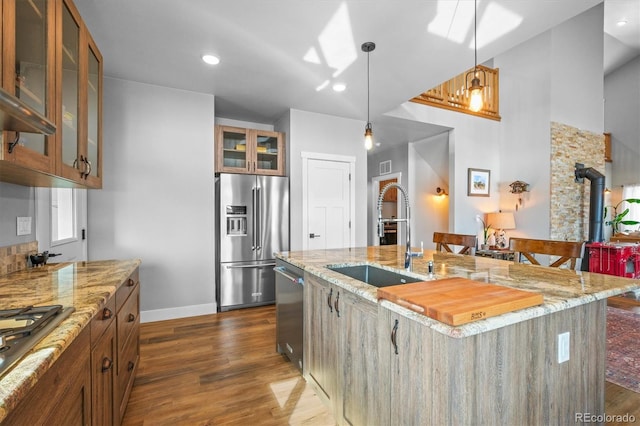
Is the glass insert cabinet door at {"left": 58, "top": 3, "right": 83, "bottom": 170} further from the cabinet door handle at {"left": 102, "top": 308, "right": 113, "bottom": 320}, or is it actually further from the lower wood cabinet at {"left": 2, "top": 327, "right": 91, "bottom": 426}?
the lower wood cabinet at {"left": 2, "top": 327, "right": 91, "bottom": 426}

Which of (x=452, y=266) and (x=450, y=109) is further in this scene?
(x=450, y=109)

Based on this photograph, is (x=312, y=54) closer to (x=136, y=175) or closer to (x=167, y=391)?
(x=136, y=175)

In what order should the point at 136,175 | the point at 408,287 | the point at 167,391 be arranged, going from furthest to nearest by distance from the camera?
the point at 136,175, the point at 167,391, the point at 408,287

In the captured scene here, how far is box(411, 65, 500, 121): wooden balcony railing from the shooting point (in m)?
5.11

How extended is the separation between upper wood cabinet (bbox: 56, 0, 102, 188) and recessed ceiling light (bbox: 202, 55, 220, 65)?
96 centimetres

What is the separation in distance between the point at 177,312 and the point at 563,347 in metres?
3.66

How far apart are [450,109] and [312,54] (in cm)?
353

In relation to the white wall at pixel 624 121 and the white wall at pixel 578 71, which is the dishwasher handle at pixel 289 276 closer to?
the white wall at pixel 578 71

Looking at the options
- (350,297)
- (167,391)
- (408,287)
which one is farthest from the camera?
(167,391)

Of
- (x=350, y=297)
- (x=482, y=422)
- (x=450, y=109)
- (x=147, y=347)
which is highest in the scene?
(x=450, y=109)

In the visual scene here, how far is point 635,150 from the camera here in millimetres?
7949

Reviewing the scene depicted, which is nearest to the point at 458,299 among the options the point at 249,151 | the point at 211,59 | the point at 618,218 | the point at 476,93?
the point at 476,93

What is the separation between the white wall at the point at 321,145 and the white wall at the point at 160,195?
110cm

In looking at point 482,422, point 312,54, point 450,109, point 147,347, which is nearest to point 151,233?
point 147,347
